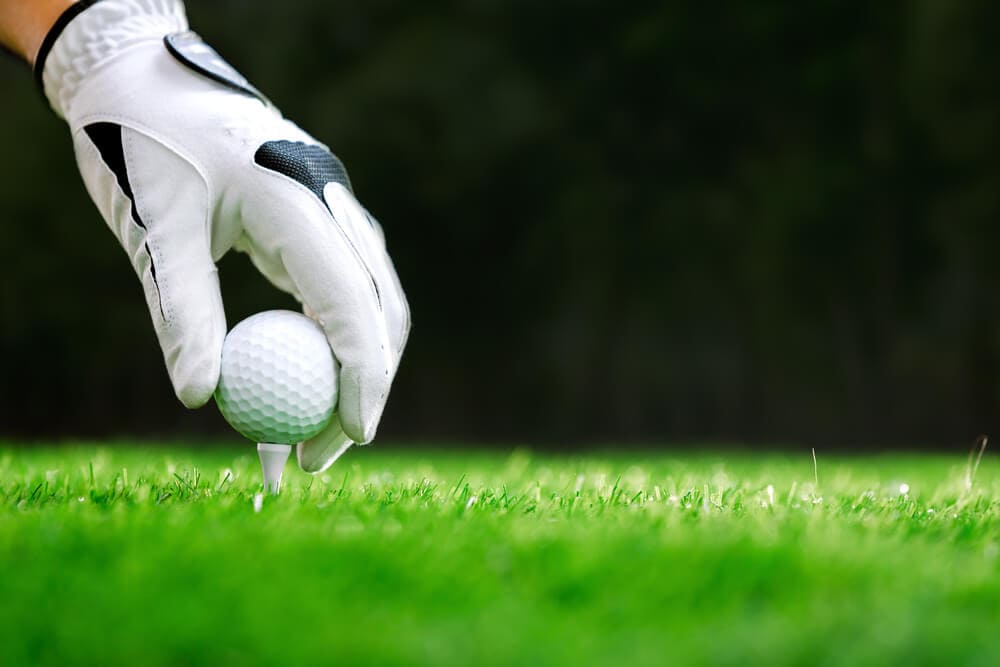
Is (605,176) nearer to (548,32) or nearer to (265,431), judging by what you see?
(548,32)

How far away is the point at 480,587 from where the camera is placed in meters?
1.20

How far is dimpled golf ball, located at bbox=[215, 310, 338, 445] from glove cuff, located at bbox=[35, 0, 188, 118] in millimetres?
698

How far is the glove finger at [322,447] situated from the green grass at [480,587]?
391mm

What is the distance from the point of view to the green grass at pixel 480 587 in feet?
3.35

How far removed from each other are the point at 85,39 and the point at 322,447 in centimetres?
105

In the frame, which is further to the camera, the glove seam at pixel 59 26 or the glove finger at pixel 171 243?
the glove seam at pixel 59 26

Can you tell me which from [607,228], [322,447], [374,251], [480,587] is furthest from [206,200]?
[607,228]

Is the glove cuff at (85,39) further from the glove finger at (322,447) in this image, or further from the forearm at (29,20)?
the glove finger at (322,447)

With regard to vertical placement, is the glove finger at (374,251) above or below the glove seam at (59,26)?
below

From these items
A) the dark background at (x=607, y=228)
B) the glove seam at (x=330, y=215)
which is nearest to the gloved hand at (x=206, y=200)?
the glove seam at (x=330, y=215)

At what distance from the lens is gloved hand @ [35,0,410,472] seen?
1.98 metres

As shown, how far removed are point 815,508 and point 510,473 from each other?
1450mm

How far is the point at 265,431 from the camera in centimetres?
197

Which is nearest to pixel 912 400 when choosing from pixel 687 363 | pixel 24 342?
pixel 687 363
